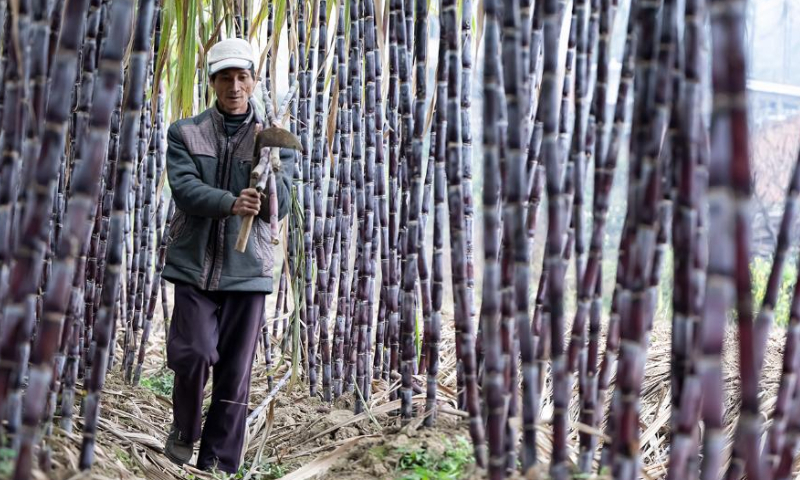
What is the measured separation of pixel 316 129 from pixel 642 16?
2.21 metres

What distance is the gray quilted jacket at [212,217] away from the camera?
2572 millimetres

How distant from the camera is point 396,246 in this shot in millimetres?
2693

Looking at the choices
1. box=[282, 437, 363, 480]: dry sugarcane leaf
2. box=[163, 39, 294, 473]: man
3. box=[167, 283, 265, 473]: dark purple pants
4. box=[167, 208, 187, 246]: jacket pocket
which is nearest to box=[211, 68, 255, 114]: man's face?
box=[163, 39, 294, 473]: man

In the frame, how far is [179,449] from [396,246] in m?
0.93

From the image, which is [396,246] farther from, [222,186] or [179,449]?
[179,449]

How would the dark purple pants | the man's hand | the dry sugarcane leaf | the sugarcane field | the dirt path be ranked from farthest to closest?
the dark purple pants → the man's hand → the dry sugarcane leaf → the dirt path → the sugarcane field

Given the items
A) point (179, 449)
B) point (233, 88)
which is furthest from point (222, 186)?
point (179, 449)

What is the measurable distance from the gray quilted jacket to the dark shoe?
0.49 metres

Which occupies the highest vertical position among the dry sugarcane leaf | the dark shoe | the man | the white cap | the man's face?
the white cap

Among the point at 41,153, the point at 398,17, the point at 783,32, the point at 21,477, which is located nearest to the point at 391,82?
the point at 398,17

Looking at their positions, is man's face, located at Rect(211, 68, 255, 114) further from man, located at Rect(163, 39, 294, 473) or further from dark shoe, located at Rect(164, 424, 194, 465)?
dark shoe, located at Rect(164, 424, 194, 465)

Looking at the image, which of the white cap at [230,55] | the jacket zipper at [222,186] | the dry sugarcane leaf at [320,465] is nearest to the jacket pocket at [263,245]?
the jacket zipper at [222,186]

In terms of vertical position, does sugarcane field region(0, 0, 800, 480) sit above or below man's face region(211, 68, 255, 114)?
below

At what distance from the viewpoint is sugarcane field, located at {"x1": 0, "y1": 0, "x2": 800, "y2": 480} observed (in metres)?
1.13
